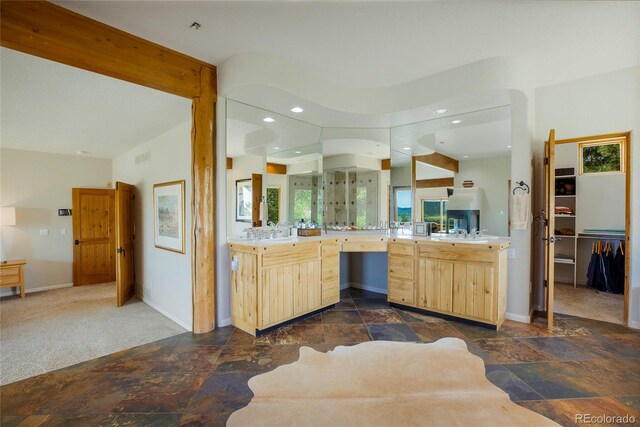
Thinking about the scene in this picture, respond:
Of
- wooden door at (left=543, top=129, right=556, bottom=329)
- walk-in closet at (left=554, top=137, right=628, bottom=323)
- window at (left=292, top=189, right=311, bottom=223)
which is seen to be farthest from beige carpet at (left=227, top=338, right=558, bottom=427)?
walk-in closet at (left=554, top=137, right=628, bottom=323)

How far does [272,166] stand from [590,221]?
18.3 ft

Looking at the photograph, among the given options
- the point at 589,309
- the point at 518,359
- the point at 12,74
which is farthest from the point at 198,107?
the point at 589,309

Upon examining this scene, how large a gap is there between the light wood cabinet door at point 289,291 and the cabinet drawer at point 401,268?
1.04m

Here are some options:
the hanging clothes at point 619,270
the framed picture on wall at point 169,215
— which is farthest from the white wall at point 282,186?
the hanging clothes at point 619,270

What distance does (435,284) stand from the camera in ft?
11.8

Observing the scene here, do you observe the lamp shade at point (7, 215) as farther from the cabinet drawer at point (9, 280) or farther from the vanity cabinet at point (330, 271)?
the vanity cabinet at point (330, 271)

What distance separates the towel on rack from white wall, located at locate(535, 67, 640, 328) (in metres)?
0.53

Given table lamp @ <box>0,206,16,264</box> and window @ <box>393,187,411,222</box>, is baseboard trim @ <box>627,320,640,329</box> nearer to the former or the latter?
window @ <box>393,187,411,222</box>

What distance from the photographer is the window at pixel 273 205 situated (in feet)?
A: 13.1

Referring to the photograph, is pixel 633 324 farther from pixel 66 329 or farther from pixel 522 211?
pixel 66 329

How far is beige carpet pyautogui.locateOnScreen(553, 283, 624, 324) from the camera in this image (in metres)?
3.63

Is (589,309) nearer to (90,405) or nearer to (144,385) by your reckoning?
(144,385)

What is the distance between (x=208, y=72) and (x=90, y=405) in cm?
313
